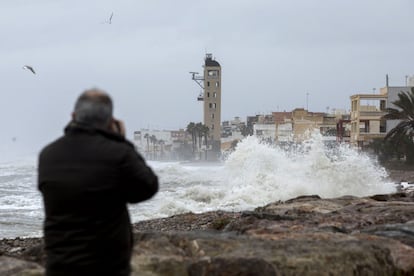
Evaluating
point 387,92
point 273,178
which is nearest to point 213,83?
point 387,92

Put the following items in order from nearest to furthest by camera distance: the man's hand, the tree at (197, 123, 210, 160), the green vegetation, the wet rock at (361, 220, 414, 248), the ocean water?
1. the man's hand
2. the wet rock at (361, 220, 414, 248)
3. the ocean water
4. the green vegetation
5. the tree at (197, 123, 210, 160)

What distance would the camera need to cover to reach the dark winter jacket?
2.78 metres

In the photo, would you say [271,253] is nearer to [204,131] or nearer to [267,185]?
[267,185]

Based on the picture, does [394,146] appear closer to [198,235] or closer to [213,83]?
[198,235]

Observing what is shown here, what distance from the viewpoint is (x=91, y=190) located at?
278cm

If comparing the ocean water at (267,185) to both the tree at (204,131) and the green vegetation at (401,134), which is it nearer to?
the green vegetation at (401,134)

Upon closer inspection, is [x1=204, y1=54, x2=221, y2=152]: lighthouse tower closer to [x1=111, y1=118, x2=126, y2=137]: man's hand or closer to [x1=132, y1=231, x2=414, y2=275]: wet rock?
[x1=132, y1=231, x2=414, y2=275]: wet rock

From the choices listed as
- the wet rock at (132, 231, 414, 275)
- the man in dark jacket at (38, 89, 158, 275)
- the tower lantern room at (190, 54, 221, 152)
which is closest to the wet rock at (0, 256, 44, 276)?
the wet rock at (132, 231, 414, 275)

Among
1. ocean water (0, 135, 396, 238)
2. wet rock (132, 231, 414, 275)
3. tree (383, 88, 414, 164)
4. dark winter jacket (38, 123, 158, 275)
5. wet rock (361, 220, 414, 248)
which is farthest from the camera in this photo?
tree (383, 88, 414, 164)

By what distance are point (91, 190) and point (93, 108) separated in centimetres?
36

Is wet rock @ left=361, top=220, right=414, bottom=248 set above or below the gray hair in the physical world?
below

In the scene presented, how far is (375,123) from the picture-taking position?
66.2 meters

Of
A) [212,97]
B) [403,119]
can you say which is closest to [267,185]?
[403,119]

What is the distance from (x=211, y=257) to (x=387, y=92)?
212ft
